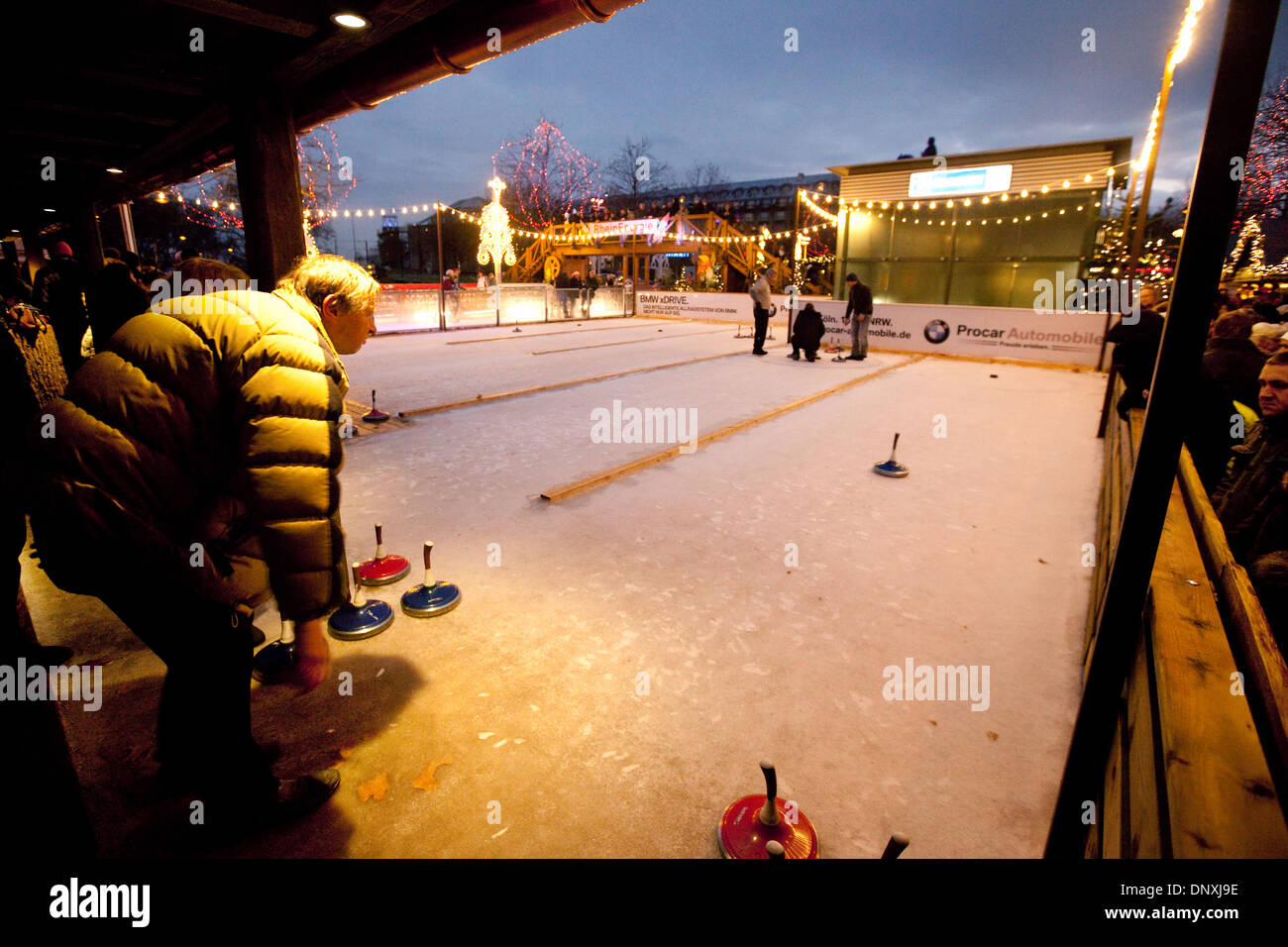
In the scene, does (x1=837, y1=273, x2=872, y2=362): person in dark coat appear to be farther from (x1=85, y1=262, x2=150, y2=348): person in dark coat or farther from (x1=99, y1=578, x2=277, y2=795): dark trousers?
(x1=99, y1=578, x2=277, y2=795): dark trousers

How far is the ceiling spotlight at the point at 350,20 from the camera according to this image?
357 centimetres

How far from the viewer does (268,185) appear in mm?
4895

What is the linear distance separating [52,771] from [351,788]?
0.89m

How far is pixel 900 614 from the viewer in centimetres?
347

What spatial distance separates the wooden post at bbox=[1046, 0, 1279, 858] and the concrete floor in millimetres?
1016

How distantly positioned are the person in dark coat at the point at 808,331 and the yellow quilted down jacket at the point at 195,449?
12.6 m

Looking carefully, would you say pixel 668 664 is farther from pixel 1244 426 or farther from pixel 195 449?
pixel 1244 426

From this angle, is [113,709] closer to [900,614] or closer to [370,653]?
[370,653]

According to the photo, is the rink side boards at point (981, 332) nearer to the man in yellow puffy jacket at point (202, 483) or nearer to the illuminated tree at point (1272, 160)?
the illuminated tree at point (1272, 160)

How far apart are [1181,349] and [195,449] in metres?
2.48

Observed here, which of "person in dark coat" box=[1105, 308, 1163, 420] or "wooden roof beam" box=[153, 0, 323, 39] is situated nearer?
"wooden roof beam" box=[153, 0, 323, 39]

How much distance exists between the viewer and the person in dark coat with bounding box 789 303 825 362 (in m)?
13.1

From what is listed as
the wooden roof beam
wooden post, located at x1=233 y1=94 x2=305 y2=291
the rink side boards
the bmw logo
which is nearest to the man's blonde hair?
the wooden roof beam
